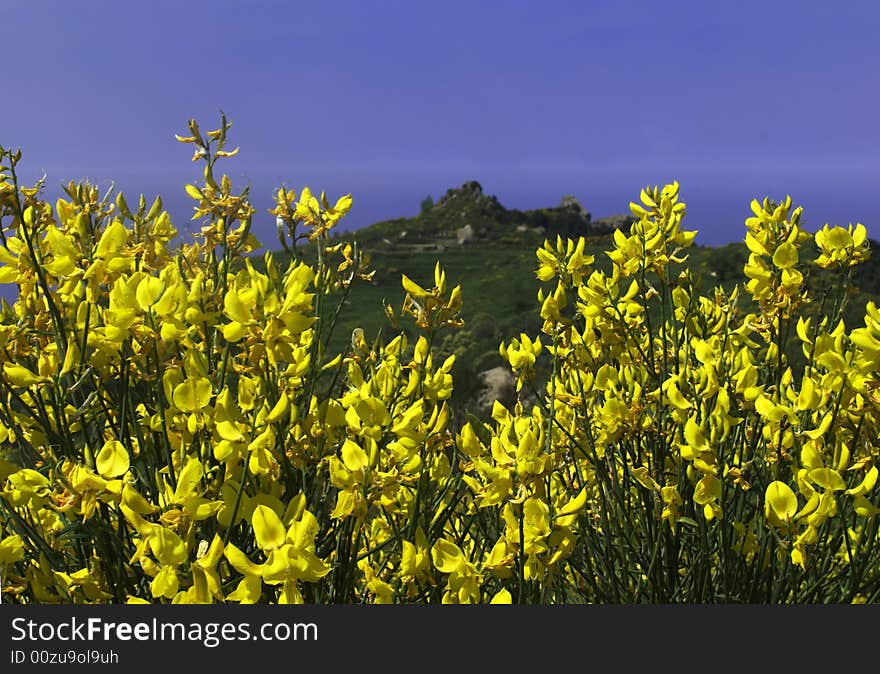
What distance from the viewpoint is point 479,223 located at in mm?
34375

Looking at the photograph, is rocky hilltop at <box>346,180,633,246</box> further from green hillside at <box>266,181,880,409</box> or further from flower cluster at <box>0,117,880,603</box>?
flower cluster at <box>0,117,880,603</box>

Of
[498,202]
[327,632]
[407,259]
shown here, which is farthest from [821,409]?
[498,202]

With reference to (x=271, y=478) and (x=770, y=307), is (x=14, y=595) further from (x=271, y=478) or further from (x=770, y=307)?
(x=770, y=307)

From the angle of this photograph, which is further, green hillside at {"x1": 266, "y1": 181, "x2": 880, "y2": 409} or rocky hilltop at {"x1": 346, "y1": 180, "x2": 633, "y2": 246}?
rocky hilltop at {"x1": 346, "y1": 180, "x2": 633, "y2": 246}

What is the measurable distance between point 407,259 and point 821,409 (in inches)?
1017

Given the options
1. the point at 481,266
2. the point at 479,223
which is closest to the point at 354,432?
the point at 481,266

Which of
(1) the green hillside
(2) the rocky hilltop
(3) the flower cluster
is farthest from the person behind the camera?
(2) the rocky hilltop

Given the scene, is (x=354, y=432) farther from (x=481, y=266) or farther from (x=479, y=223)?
(x=479, y=223)

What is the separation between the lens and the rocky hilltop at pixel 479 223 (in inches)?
1272

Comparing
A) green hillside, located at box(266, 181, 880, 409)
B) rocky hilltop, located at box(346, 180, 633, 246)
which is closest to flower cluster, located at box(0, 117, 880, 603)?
green hillside, located at box(266, 181, 880, 409)

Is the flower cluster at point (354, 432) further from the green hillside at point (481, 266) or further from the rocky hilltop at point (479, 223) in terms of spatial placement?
the rocky hilltop at point (479, 223)

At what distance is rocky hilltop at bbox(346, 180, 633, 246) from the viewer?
3231 centimetres

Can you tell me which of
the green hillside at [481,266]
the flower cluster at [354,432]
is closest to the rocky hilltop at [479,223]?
the green hillside at [481,266]

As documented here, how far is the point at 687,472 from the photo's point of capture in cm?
204
